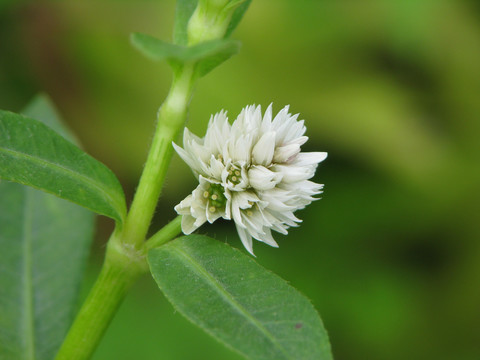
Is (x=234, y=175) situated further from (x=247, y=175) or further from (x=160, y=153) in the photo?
(x=160, y=153)

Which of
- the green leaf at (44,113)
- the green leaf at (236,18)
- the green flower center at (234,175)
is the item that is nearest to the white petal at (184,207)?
the green flower center at (234,175)

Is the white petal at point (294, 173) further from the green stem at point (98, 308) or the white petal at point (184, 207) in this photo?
the green stem at point (98, 308)

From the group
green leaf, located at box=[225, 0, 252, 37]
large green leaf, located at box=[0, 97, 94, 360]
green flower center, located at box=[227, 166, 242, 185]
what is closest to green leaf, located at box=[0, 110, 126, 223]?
green flower center, located at box=[227, 166, 242, 185]

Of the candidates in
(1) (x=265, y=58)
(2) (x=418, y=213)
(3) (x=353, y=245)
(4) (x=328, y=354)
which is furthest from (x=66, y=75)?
(4) (x=328, y=354)

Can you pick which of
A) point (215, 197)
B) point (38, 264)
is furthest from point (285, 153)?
point (38, 264)

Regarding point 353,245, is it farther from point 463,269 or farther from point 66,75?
point 66,75

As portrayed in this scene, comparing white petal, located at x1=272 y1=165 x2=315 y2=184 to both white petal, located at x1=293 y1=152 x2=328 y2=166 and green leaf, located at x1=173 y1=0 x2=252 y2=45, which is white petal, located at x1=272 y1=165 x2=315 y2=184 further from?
green leaf, located at x1=173 y1=0 x2=252 y2=45
